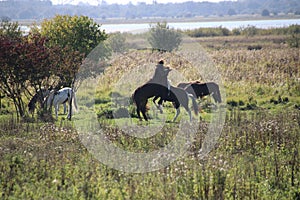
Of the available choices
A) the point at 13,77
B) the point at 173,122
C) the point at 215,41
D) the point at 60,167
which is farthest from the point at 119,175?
the point at 215,41

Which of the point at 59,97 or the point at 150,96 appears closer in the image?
the point at 150,96

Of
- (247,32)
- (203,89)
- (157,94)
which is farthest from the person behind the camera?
(247,32)

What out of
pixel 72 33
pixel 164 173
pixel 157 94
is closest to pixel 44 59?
pixel 157 94

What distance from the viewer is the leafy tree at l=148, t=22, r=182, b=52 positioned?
148 ft

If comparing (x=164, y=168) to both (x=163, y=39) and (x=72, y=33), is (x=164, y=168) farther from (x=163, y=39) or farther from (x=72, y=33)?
(x=163, y=39)

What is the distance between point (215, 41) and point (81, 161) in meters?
54.1

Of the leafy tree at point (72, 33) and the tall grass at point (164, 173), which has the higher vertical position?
the leafy tree at point (72, 33)

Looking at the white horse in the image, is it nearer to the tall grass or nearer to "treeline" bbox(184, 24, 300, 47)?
the tall grass

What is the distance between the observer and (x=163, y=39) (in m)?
45.0

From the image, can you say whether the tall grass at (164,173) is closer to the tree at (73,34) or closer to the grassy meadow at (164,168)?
the grassy meadow at (164,168)

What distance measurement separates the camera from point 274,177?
10.6 m

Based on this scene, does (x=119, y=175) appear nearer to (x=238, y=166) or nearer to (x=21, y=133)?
(x=238, y=166)

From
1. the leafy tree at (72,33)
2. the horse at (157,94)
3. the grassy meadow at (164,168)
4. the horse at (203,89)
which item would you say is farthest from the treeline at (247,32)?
the horse at (157,94)

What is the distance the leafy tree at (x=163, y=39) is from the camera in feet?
148
